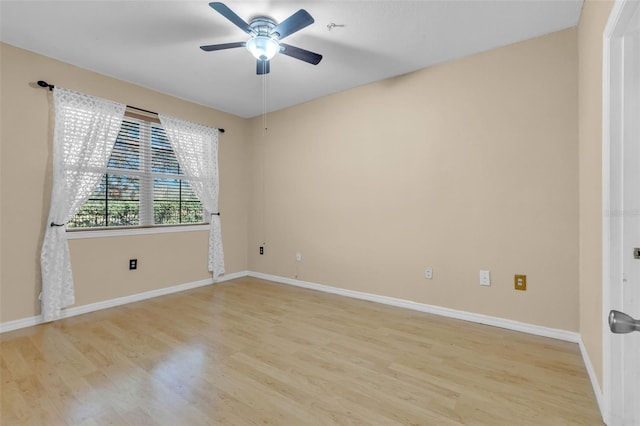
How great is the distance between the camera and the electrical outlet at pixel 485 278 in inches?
107

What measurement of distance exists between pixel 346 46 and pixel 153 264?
10.6ft

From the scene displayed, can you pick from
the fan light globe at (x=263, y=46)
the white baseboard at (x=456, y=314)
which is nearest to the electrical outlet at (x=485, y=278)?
the white baseboard at (x=456, y=314)

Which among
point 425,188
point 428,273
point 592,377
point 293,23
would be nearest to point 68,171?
point 293,23

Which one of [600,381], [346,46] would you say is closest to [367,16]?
[346,46]

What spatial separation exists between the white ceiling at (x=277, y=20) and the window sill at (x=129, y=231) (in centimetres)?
149

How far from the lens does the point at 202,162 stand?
4.14 m

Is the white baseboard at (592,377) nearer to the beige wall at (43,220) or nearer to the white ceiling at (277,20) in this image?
the white ceiling at (277,20)

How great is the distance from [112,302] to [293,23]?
3304 millimetres

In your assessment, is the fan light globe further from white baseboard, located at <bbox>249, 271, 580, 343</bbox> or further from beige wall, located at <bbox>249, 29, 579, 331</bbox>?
white baseboard, located at <bbox>249, 271, 580, 343</bbox>

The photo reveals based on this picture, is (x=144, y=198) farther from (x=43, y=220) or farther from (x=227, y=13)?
(x=227, y=13)

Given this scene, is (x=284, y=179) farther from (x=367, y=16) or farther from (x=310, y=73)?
(x=367, y=16)

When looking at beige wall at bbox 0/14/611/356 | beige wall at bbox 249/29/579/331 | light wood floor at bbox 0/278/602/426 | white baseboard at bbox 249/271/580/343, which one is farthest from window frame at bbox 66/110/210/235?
white baseboard at bbox 249/271/580/343

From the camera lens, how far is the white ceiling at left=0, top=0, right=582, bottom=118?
2.18m

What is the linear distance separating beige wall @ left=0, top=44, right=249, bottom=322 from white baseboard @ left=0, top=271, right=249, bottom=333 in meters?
0.05
